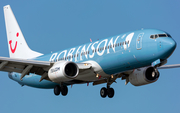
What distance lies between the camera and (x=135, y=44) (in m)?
33.0

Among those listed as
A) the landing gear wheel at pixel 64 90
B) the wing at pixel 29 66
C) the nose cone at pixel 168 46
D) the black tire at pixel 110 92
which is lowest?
the black tire at pixel 110 92

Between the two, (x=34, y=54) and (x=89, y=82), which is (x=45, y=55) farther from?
(x=89, y=82)

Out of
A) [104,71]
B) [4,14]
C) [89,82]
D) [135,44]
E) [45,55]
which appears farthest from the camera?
[4,14]

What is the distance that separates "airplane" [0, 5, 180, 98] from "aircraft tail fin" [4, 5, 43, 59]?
15.4 feet

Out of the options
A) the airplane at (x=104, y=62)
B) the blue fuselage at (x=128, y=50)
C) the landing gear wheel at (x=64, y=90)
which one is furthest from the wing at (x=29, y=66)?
the landing gear wheel at (x=64, y=90)

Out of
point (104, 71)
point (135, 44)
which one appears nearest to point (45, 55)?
point (104, 71)

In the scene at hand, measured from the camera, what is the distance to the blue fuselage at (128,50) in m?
32.0

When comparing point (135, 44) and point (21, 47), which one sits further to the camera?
point (21, 47)

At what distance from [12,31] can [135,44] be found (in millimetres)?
22319

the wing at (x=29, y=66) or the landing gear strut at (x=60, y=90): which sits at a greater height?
the wing at (x=29, y=66)

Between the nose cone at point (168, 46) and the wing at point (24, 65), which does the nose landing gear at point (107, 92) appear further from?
the nose cone at point (168, 46)

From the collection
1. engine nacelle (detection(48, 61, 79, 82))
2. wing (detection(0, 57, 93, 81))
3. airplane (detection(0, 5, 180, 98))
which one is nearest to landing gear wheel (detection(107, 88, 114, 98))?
airplane (detection(0, 5, 180, 98))

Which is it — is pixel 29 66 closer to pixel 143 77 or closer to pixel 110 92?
pixel 110 92

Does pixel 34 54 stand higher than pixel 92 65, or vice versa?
pixel 34 54
